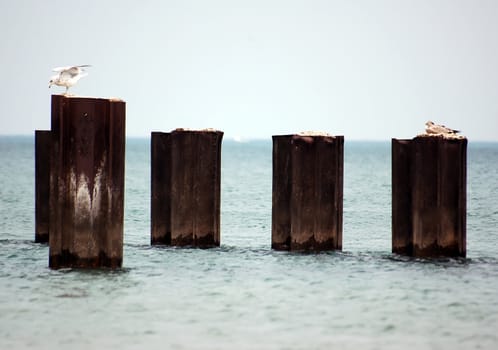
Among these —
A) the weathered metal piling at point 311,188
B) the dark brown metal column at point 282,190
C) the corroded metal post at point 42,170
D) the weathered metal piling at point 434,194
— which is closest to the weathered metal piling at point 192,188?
the dark brown metal column at point 282,190

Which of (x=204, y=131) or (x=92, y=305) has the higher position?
(x=204, y=131)

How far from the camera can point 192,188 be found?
22.1 m

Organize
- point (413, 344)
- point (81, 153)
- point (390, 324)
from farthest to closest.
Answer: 1. point (81, 153)
2. point (390, 324)
3. point (413, 344)

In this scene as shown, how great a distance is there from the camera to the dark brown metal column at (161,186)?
2258 centimetres

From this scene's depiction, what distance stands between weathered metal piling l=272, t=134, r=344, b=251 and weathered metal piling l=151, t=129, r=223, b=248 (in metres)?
1.50

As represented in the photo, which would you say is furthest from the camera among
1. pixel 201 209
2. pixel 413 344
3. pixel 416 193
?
pixel 201 209

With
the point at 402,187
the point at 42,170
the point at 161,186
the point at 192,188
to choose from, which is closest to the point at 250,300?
the point at 402,187

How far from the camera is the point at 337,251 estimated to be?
22156 millimetres

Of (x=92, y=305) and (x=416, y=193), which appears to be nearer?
(x=92, y=305)

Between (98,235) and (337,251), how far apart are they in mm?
6175

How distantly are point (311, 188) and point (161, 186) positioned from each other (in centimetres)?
360

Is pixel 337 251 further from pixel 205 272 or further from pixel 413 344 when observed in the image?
pixel 413 344

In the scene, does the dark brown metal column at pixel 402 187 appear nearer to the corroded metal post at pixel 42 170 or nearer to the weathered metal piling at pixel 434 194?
the weathered metal piling at pixel 434 194

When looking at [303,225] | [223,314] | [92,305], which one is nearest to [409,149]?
[303,225]
